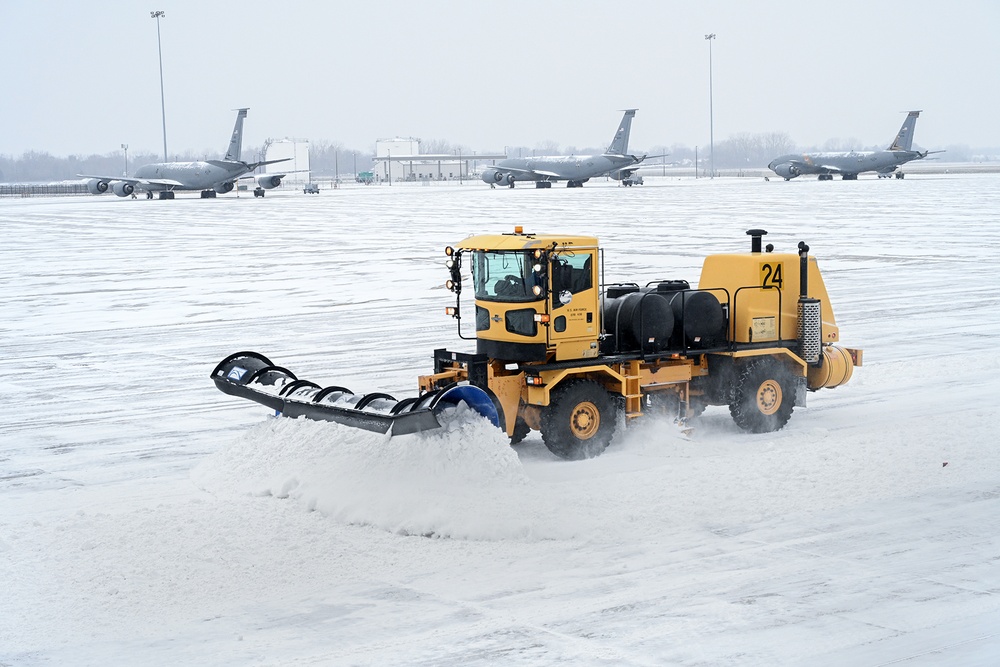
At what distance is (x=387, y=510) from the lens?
10641mm

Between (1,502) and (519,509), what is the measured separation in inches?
207

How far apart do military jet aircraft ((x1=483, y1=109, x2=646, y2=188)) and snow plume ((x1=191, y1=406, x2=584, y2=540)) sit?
316ft

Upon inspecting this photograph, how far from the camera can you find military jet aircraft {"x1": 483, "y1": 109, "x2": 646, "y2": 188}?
351ft

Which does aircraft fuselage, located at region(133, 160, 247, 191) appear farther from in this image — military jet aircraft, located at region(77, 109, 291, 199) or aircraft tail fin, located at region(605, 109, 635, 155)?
aircraft tail fin, located at region(605, 109, 635, 155)

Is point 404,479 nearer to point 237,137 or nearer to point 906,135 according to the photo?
point 237,137

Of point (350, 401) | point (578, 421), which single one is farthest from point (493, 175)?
point (350, 401)

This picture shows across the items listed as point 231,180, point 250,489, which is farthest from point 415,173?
point 250,489

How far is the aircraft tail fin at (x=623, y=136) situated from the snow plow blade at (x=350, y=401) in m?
96.7

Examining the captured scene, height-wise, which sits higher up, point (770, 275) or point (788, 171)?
point (788, 171)

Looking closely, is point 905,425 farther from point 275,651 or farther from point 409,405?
point 275,651

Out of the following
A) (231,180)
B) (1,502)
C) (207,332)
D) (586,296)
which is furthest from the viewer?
(231,180)

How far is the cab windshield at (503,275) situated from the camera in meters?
12.5

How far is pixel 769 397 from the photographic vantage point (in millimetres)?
14305

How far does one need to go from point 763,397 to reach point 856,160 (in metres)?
98.2
